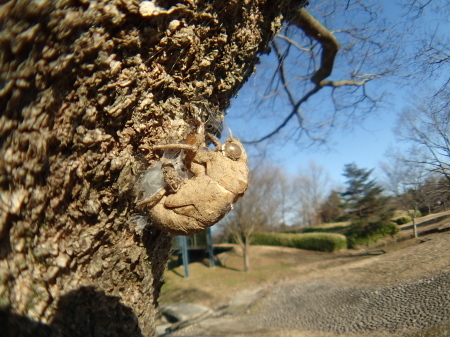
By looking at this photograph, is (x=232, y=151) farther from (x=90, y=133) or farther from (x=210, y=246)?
(x=210, y=246)

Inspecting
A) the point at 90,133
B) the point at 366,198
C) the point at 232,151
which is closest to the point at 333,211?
the point at 366,198

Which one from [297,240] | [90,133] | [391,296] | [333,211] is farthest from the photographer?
[297,240]

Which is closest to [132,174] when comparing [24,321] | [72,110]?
[72,110]

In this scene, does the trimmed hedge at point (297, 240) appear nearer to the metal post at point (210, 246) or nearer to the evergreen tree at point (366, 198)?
the metal post at point (210, 246)

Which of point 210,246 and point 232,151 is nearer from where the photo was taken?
point 232,151

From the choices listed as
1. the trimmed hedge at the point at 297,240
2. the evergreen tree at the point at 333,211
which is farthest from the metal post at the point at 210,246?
the evergreen tree at the point at 333,211

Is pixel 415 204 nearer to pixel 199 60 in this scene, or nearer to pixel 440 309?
pixel 440 309
